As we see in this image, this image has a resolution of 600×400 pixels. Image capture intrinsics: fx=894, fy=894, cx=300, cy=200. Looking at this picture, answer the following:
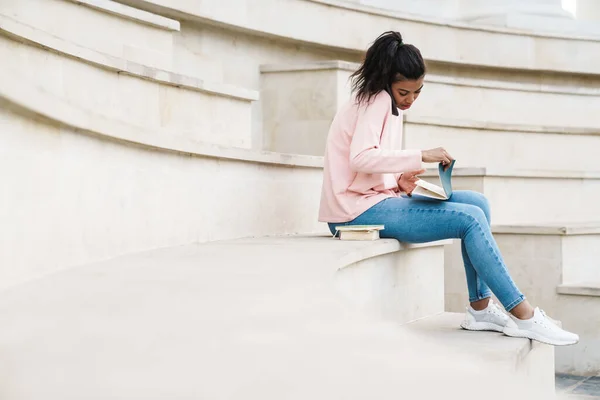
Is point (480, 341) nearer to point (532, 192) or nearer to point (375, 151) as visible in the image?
point (375, 151)

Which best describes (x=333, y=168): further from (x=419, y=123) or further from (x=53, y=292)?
(x=419, y=123)

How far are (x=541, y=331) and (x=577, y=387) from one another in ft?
6.40

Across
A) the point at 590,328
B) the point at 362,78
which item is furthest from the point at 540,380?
the point at 590,328

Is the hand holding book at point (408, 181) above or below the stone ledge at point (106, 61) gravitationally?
below

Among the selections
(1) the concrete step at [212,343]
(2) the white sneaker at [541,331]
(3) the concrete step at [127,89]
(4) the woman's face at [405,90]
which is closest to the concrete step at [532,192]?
(3) the concrete step at [127,89]

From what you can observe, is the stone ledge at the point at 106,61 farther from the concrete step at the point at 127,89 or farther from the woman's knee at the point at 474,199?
the woman's knee at the point at 474,199

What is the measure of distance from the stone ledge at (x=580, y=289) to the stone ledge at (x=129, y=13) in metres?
3.06

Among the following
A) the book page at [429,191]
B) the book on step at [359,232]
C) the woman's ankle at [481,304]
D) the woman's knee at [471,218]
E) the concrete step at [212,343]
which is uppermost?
the book page at [429,191]

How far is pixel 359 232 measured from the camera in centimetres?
401

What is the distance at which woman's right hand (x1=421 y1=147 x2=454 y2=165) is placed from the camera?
3846 millimetres

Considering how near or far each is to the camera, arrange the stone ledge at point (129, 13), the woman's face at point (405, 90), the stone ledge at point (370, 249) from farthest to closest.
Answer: the stone ledge at point (129, 13)
the woman's face at point (405, 90)
the stone ledge at point (370, 249)

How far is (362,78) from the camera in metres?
4.06

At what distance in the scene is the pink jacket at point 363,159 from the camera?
3.87m

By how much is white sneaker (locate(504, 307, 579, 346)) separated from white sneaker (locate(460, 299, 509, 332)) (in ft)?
0.39
